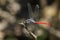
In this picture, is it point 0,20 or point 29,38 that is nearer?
point 29,38

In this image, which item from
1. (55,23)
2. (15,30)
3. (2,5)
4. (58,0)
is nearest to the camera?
(55,23)

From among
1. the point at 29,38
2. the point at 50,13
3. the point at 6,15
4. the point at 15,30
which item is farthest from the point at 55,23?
the point at 6,15

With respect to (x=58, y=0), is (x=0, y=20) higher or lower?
lower

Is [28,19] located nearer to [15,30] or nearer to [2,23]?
[15,30]

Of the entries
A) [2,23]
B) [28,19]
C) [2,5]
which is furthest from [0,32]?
[28,19]

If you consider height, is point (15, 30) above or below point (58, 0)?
below

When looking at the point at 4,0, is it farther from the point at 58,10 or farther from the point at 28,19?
the point at 28,19

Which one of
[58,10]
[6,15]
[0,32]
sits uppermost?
[58,10]

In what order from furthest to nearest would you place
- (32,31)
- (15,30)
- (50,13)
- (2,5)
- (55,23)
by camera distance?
1. (2,5)
2. (15,30)
3. (50,13)
4. (55,23)
5. (32,31)

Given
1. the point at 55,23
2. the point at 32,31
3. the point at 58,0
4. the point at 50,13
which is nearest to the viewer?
the point at 32,31
